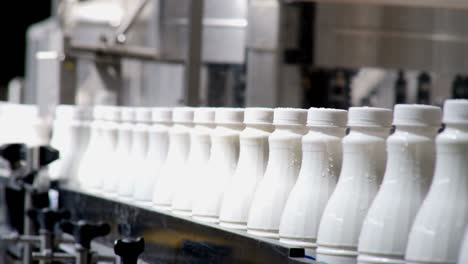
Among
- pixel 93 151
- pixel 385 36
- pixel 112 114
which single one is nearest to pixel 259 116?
pixel 112 114

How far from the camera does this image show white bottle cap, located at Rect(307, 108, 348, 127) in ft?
4.14

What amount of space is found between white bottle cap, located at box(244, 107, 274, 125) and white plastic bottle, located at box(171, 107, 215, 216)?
169mm

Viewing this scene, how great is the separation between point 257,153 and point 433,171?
0.41 m

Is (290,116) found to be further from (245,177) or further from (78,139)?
(78,139)

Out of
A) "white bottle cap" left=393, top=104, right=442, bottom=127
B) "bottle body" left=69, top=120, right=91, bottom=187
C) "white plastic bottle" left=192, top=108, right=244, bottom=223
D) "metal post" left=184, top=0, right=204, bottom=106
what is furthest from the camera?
"metal post" left=184, top=0, right=204, bottom=106

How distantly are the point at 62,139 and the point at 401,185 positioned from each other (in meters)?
1.69

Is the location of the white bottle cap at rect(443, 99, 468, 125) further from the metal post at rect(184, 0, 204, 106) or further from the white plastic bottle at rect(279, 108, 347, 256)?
the metal post at rect(184, 0, 204, 106)

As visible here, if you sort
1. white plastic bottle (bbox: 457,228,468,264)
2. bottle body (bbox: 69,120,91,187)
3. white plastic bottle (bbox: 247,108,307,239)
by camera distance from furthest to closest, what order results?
bottle body (bbox: 69,120,91,187)
white plastic bottle (bbox: 247,108,307,239)
white plastic bottle (bbox: 457,228,468,264)

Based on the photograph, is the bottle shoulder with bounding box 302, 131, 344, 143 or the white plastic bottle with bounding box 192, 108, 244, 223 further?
the white plastic bottle with bounding box 192, 108, 244, 223

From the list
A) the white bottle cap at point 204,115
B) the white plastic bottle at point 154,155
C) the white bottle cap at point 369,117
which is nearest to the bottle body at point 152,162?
the white plastic bottle at point 154,155

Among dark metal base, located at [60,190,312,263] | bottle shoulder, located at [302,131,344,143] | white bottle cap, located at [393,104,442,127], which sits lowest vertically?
dark metal base, located at [60,190,312,263]

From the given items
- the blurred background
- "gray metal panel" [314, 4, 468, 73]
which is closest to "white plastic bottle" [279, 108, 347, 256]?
the blurred background

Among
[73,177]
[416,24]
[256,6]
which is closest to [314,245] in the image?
[73,177]

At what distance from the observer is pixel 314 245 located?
1.25 meters
